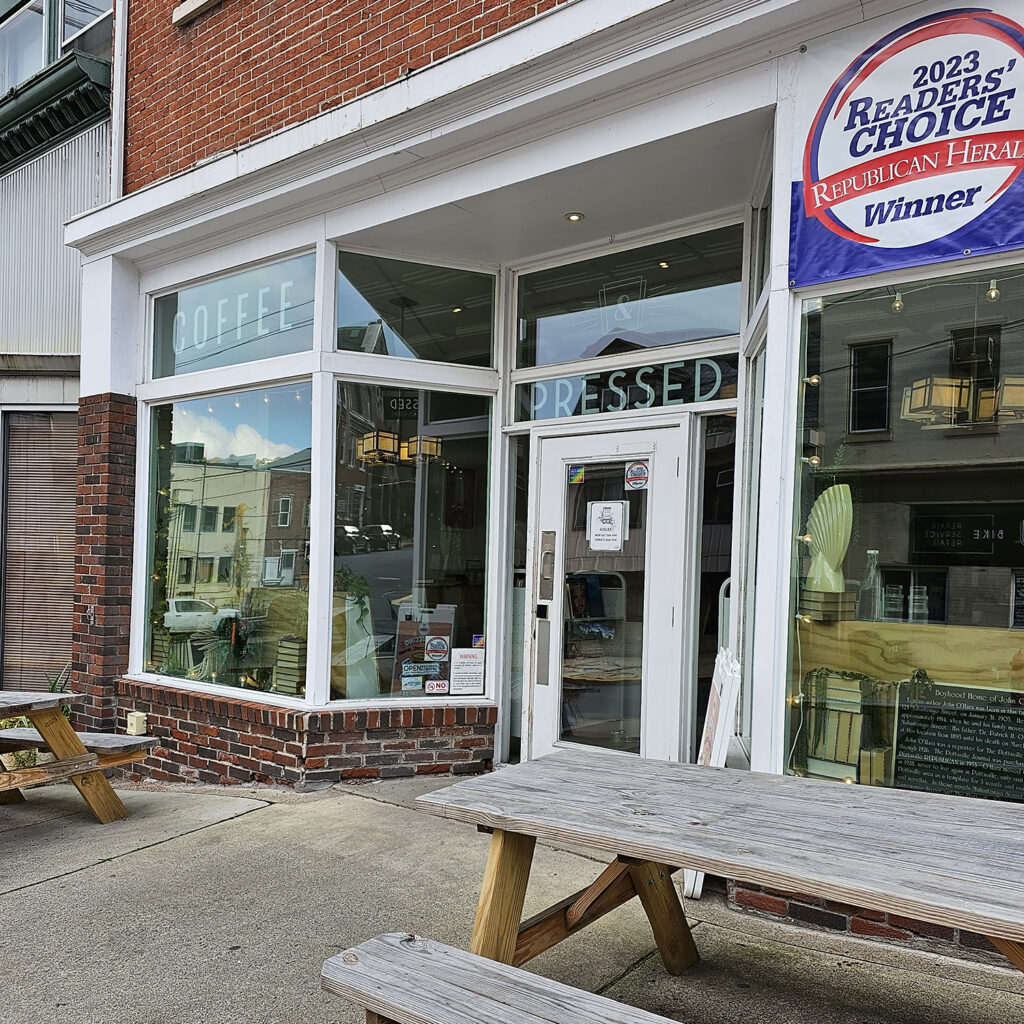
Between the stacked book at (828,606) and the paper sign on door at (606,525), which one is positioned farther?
the paper sign on door at (606,525)

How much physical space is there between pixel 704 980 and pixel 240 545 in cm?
434

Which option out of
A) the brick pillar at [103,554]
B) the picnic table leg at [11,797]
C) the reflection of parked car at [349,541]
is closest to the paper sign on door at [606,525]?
the reflection of parked car at [349,541]

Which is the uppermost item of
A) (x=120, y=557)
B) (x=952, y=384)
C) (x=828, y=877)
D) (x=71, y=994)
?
(x=952, y=384)

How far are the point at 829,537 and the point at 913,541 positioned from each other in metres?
0.32

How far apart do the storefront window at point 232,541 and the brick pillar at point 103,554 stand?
0.66 feet

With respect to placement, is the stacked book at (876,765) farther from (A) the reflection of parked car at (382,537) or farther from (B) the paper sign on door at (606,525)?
(A) the reflection of parked car at (382,537)

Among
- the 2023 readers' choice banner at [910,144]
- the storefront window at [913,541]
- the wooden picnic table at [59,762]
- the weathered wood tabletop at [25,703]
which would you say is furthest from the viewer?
the wooden picnic table at [59,762]

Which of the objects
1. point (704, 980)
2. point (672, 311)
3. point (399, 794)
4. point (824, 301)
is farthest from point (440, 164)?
point (704, 980)

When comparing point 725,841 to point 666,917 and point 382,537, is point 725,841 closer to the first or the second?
point 666,917

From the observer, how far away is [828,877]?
6.28 ft

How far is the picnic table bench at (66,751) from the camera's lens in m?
4.64

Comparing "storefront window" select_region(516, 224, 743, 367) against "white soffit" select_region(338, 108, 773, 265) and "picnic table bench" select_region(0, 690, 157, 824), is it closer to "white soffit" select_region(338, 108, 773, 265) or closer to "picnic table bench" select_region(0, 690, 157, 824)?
"white soffit" select_region(338, 108, 773, 265)

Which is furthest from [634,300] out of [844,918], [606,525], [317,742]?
[844,918]

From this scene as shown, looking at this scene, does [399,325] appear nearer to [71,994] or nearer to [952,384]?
[952,384]
